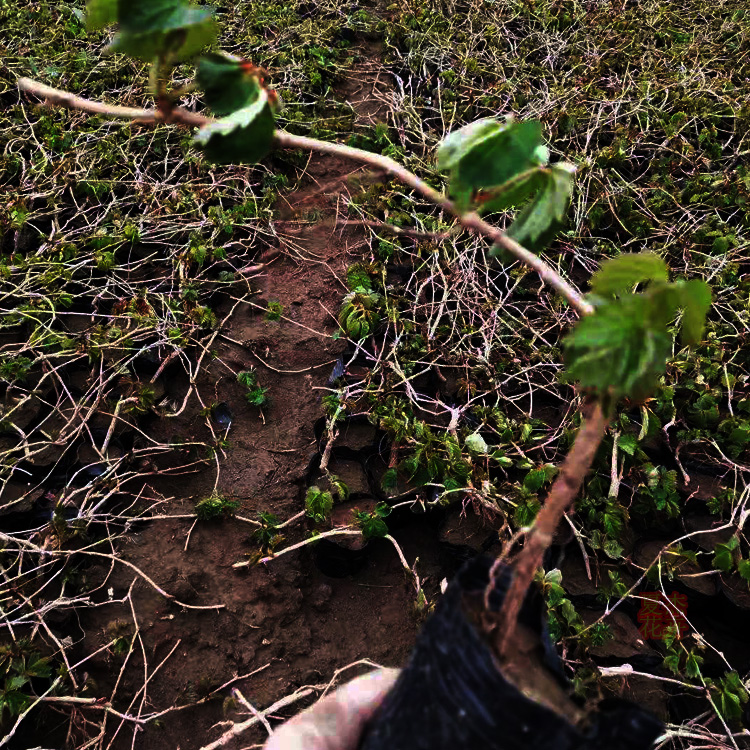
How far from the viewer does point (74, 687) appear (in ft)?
5.22

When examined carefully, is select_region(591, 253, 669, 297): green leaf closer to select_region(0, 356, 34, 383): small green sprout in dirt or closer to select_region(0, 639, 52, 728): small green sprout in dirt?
select_region(0, 639, 52, 728): small green sprout in dirt

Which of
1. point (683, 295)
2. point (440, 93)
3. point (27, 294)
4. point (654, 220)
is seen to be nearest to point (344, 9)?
point (440, 93)

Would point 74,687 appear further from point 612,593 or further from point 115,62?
point 115,62

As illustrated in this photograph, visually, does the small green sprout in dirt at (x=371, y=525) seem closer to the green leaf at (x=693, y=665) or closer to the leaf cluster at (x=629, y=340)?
the green leaf at (x=693, y=665)

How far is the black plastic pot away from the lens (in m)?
0.58

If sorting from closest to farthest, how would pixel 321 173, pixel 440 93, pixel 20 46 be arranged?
pixel 321 173
pixel 440 93
pixel 20 46

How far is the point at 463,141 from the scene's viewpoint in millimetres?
628

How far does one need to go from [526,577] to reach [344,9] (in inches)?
207

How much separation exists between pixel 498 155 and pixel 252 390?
1.83m

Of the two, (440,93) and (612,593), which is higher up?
(440,93)

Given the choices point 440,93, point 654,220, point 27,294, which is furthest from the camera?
point 440,93

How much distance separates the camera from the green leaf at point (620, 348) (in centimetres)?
53

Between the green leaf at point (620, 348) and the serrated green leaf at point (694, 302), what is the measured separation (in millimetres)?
35

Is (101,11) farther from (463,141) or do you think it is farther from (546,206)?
(546,206)
